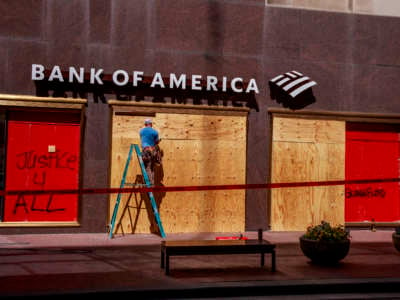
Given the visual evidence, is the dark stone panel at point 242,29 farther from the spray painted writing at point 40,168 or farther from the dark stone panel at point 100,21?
the spray painted writing at point 40,168

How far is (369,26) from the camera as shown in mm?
15289

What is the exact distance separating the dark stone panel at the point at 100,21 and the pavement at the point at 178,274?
456 cm

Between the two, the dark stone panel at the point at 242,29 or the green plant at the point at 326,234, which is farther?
the dark stone panel at the point at 242,29

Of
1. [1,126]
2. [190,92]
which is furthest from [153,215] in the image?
[1,126]

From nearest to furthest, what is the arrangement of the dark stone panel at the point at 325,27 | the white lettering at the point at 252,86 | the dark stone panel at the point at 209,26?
the dark stone panel at the point at 209,26 → the white lettering at the point at 252,86 → the dark stone panel at the point at 325,27

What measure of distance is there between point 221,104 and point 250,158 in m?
1.41

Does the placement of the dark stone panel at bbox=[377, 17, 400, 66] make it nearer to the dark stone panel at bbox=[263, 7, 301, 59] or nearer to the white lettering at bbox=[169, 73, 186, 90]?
the dark stone panel at bbox=[263, 7, 301, 59]

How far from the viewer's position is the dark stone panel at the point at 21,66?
13.2 metres

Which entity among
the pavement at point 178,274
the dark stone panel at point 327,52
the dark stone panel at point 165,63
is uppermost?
the dark stone panel at point 327,52

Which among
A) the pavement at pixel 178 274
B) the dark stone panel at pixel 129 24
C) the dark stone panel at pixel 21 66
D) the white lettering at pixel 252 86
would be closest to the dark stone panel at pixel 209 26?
the dark stone panel at pixel 129 24

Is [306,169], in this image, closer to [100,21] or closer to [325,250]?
[325,250]

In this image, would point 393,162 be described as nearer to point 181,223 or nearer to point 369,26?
point 369,26

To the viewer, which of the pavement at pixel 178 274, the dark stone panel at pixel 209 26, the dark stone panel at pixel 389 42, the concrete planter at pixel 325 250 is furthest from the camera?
the dark stone panel at pixel 389 42

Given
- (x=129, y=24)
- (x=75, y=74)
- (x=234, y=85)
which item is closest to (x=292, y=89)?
(x=234, y=85)
